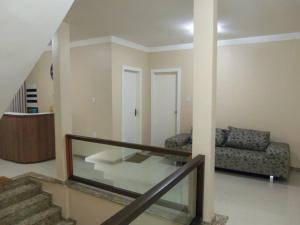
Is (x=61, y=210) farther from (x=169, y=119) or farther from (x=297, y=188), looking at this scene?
(x=297, y=188)

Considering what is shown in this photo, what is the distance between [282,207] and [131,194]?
6.75ft

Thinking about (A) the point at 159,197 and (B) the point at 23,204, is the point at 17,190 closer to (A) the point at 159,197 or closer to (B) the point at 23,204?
(B) the point at 23,204

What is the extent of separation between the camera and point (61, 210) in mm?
3594

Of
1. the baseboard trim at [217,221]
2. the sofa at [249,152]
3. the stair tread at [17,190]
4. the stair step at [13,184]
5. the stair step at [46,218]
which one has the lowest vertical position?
the stair step at [46,218]

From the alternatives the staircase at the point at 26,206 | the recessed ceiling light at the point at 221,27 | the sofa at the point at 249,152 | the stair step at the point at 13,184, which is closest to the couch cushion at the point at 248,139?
the sofa at the point at 249,152

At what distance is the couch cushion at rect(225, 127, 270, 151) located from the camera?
4.36 m

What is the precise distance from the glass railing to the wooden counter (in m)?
1.57

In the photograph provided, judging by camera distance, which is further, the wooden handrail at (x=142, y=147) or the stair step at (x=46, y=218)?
the stair step at (x=46, y=218)

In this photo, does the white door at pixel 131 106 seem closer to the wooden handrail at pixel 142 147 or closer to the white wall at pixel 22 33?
the wooden handrail at pixel 142 147

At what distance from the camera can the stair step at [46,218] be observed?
130 inches

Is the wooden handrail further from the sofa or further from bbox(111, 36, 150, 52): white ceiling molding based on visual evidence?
bbox(111, 36, 150, 52): white ceiling molding

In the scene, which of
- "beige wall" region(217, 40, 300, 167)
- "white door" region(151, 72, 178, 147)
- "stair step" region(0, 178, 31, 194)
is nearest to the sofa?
"beige wall" region(217, 40, 300, 167)

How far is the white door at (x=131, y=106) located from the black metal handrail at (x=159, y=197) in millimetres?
3327

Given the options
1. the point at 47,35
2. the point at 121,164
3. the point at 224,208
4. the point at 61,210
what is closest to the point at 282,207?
the point at 224,208
